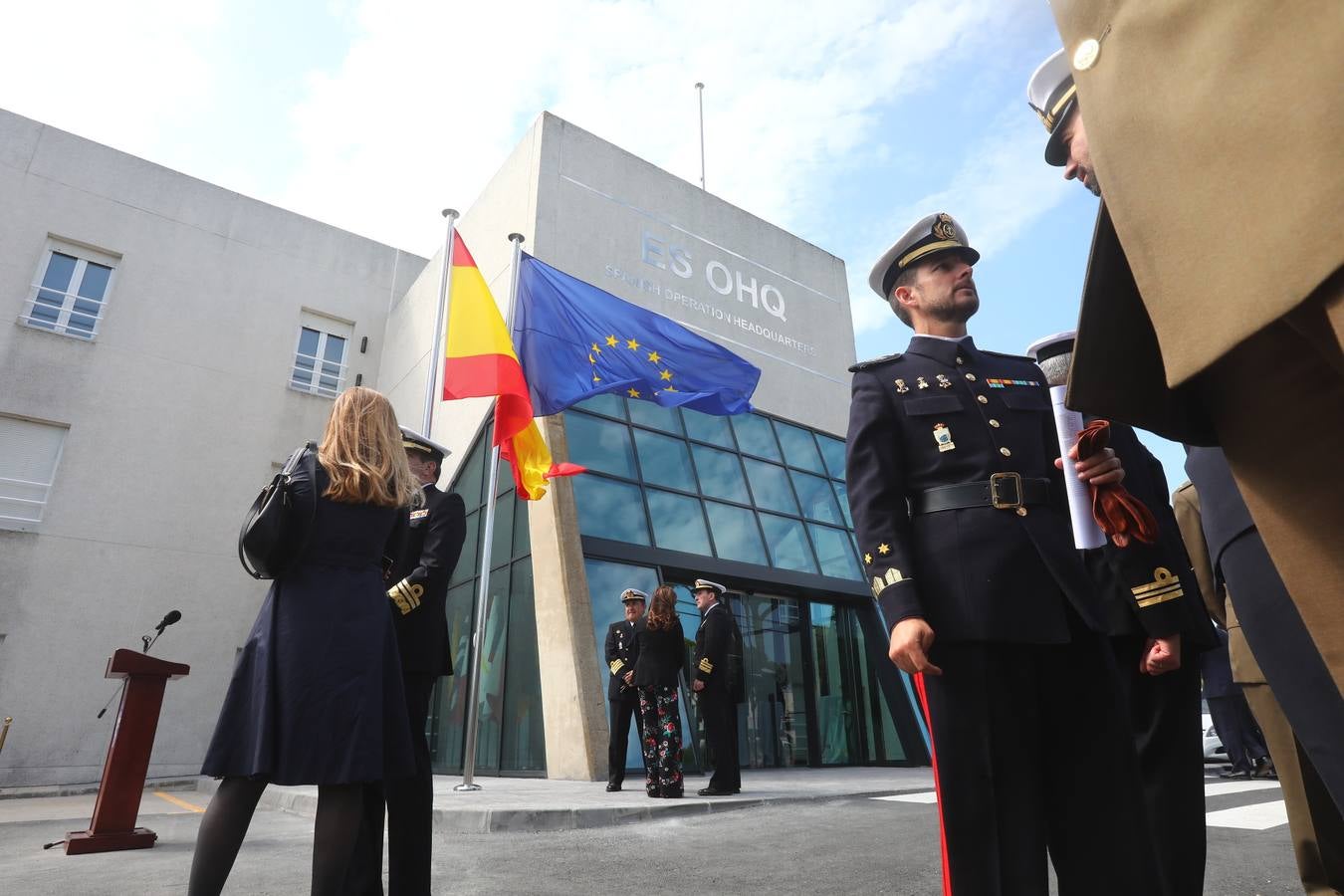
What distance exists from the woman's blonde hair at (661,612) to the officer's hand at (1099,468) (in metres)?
5.44

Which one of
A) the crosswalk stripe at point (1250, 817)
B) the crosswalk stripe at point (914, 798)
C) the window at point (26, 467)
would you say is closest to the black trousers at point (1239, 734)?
the crosswalk stripe at point (1250, 817)

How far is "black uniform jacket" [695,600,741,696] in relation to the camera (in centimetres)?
725

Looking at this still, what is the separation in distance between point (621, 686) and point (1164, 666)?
604 cm

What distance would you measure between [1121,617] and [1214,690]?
7.42 m

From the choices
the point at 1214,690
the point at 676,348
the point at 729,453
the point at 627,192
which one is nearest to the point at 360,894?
the point at 676,348

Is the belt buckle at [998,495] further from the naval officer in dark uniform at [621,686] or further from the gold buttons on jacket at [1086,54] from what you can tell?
the naval officer in dark uniform at [621,686]

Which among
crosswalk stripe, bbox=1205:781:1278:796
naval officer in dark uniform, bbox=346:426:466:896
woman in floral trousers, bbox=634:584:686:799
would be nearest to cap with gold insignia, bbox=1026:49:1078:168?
naval officer in dark uniform, bbox=346:426:466:896

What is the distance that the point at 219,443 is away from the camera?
14312mm

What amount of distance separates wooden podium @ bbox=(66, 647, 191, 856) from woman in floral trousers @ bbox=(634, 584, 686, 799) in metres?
3.61

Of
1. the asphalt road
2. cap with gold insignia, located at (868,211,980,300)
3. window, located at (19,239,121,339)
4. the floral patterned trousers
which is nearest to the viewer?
cap with gold insignia, located at (868,211,980,300)

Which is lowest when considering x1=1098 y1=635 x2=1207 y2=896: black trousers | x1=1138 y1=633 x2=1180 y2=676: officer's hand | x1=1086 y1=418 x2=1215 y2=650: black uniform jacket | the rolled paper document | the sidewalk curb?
the sidewalk curb

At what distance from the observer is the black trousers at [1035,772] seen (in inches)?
69.6

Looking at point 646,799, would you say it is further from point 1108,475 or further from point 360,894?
point 1108,475

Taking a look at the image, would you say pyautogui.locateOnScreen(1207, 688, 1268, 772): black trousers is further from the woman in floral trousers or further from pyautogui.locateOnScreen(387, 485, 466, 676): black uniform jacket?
pyautogui.locateOnScreen(387, 485, 466, 676): black uniform jacket
